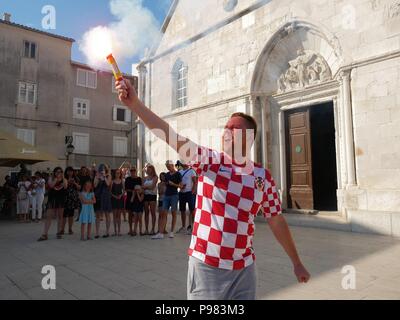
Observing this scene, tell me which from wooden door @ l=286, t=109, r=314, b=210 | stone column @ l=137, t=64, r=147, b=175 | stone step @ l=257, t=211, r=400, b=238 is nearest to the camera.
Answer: stone step @ l=257, t=211, r=400, b=238

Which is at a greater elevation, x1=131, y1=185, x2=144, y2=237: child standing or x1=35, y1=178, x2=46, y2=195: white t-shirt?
x1=35, y1=178, x2=46, y2=195: white t-shirt

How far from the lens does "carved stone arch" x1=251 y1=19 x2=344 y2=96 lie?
30.2 feet

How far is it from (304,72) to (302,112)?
125 cm

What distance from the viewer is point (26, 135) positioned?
942 inches

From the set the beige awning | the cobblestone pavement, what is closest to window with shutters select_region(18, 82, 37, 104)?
the beige awning

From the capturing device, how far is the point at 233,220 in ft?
6.30

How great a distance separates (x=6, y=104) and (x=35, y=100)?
204 cm

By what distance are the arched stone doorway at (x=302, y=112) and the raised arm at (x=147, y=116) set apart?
7.87 m

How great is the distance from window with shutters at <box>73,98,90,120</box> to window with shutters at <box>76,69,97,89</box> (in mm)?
1422

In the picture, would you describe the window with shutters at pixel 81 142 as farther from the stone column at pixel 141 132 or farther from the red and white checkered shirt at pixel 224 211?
the red and white checkered shirt at pixel 224 211

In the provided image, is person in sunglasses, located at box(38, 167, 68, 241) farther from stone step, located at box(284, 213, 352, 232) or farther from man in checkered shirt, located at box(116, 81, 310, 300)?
man in checkered shirt, located at box(116, 81, 310, 300)

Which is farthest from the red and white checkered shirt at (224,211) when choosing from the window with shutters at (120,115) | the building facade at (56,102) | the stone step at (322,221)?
the window with shutters at (120,115)

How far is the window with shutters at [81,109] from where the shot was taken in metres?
27.4
